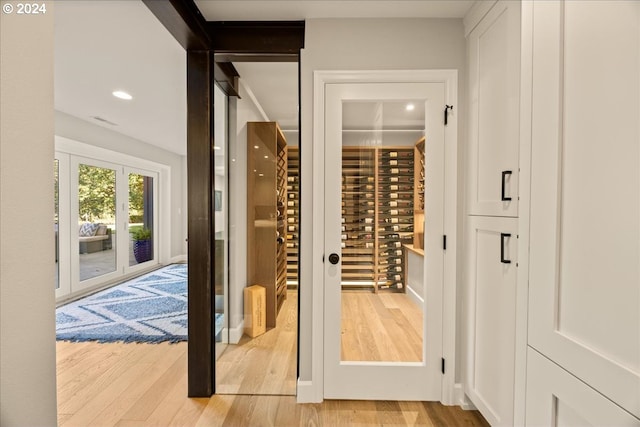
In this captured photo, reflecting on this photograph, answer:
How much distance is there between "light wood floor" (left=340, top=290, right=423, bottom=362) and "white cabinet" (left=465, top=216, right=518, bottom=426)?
1.14 ft

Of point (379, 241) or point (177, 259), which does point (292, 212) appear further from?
point (177, 259)

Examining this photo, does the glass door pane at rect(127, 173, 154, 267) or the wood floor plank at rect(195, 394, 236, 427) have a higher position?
the glass door pane at rect(127, 173, 154, 267)

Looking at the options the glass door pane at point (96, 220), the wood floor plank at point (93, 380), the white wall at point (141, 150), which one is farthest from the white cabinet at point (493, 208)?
the glass door pane at point (96, 220)

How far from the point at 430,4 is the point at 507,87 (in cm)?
75

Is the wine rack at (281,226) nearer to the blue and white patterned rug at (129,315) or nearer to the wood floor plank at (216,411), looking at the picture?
the wood floor plank at (216,411)

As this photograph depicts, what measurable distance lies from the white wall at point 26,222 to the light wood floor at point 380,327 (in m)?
1.61

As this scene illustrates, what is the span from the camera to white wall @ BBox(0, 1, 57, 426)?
25.1 inches

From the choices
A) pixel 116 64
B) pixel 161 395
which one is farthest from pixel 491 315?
pixel 116 64

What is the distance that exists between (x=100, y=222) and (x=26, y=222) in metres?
5.23

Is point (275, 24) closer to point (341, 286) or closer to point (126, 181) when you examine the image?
point (341, 286)

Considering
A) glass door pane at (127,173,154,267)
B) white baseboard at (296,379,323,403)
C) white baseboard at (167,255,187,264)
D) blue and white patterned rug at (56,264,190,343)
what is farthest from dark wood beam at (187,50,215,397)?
white baseboard at (167,255,187,264)

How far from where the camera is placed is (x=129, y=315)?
3.62 meters

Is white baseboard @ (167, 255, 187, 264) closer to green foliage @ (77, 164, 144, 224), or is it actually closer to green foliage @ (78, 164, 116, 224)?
green foliage @ (77, 164, 144, 224)

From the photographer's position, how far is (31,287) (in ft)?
2.25
